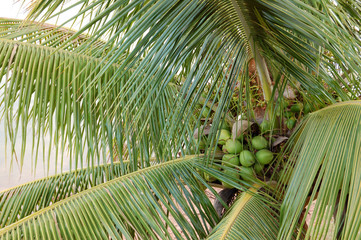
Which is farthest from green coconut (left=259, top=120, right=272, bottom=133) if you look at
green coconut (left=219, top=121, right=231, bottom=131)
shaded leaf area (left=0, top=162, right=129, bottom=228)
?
shaded leaf area (left=0, top=162, right=129, bottom=228)

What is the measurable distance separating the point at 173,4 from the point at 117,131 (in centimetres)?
49

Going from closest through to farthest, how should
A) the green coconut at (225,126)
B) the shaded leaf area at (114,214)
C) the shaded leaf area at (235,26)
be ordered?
the shaded leaf area at (235,26) < the shaded leaf area at (114,214) < the green coconut at (225,126)

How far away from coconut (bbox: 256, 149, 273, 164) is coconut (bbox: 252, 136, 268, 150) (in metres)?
0.02

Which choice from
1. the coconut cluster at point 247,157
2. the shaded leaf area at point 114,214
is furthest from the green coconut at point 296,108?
the shaded leaf area at point 114,214

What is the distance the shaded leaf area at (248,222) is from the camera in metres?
0.63

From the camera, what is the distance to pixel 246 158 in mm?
858

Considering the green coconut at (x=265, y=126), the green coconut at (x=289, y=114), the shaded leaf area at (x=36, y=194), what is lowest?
the shaded leaf area at (x=36, y=194)

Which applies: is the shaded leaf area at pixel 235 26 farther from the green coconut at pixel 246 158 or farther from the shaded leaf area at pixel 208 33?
the green coconut at pixel 246 158

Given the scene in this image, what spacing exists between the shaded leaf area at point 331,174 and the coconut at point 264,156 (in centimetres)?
22

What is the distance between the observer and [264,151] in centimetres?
86

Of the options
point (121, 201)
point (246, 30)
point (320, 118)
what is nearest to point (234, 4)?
Answer: point (246, 30)

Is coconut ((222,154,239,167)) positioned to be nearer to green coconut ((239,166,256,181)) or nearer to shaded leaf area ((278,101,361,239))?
green coconut ((239,166,256,181))

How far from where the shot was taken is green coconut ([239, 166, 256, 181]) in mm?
842

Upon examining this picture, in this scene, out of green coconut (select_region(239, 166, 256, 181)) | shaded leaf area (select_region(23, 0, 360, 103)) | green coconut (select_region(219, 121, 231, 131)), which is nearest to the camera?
shaded leaf area (select_region(23, 0, 360, 103))
